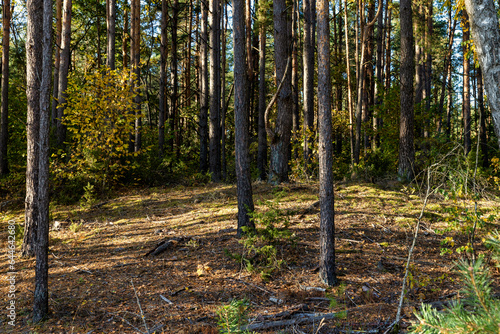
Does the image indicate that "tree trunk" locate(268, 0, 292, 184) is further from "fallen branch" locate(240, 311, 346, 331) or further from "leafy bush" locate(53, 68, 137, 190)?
"fallen branch" locate(240, 311, 346, 331)

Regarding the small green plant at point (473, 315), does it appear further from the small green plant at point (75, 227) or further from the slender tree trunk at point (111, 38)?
the slender tree trunk at point (111, 38)

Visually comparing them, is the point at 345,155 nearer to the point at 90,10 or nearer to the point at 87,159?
the point at 87,159

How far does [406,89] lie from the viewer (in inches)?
378

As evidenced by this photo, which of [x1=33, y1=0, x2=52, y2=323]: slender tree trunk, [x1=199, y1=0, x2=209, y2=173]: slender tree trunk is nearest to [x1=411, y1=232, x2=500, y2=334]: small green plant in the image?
[x1=33, y1=0, x2=52, y2=323]: slender tree trunk

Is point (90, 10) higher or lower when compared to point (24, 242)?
higher

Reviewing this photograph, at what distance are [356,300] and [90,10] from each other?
62.0 feet

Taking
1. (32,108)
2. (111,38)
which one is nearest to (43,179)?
(32,108)

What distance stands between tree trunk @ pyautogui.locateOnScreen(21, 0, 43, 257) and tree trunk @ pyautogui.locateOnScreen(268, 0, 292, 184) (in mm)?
6273

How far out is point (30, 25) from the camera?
541 centimetres

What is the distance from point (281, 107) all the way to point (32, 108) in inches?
258

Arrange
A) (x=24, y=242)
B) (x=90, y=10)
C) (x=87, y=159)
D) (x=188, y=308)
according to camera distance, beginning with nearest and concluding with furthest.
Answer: (x=188, y=308)
(x=24, y=242)
(x=87, y=159)
(x=90, y=10)

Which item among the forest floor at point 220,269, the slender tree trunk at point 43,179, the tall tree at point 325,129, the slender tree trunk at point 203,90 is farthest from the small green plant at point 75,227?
the slender tree trunk at point 203,90

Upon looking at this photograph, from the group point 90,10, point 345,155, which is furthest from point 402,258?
point 90,10

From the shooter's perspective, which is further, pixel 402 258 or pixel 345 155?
pixel 345 155
